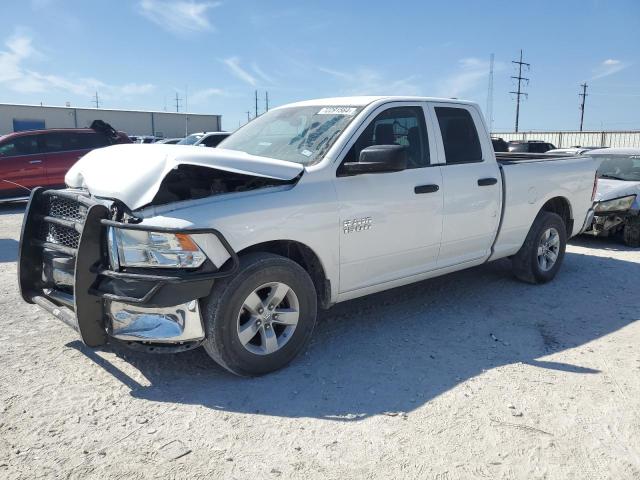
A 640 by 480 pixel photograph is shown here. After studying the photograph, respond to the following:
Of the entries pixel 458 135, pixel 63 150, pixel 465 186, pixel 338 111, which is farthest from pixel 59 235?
pixel 63 150

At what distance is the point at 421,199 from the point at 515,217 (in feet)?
5.33

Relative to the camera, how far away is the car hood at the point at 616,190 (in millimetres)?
8219

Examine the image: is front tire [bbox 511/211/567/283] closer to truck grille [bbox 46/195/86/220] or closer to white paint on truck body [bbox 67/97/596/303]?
white paint on truck body [bbox 67/97/596/303]

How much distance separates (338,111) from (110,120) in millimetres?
55629

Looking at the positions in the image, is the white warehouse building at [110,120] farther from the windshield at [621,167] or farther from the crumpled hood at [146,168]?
the crumpled hood at [146,168]

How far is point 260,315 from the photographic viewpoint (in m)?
3.62

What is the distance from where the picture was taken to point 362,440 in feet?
9.64

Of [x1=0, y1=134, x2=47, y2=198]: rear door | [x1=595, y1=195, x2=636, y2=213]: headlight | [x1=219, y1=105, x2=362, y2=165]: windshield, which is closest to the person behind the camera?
[x1=219, y1=105, x2=362, y2=165]: windshield

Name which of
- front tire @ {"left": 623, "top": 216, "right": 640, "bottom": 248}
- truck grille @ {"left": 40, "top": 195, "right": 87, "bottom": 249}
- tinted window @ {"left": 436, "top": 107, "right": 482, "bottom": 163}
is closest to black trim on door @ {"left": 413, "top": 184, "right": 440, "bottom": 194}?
tinted window @ {"left": 436, "top": 107, "right": 482, "bottom": 163}

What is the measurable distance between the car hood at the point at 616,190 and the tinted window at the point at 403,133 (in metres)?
4.83

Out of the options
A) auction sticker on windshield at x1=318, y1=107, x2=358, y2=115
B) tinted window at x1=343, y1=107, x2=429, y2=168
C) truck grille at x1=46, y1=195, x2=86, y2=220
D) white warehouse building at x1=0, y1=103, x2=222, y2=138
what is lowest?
truck grille at x1=46, y1=195, x2=86, y2=220

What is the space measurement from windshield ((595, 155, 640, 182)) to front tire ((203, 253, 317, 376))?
7404 millimetres

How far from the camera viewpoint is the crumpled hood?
3346 millimetres

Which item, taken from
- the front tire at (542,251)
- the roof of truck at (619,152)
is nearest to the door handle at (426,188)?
the front tire at (542,251)
